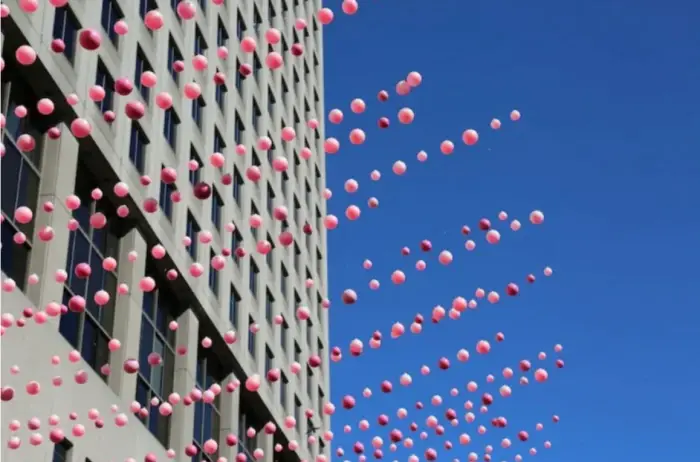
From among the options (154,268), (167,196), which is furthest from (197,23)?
(154,268)

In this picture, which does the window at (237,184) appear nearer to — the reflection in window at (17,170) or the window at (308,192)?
the window at (308,192)

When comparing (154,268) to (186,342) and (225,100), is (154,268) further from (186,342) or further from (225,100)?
(225,100)

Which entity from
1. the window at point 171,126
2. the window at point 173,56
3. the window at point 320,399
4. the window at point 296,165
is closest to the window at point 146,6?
the window at point 173,56

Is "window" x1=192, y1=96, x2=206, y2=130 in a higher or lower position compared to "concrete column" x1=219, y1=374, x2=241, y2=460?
higher

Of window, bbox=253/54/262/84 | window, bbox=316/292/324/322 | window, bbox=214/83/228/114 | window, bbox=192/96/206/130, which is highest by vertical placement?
window, bbox=253/54/262/84

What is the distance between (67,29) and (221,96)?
1057cm

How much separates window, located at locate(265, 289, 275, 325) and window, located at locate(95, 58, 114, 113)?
11746mm

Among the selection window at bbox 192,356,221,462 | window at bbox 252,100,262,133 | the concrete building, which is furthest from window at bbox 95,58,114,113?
window at bbox 252,100,262,133

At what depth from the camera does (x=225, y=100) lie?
3103 centimetres

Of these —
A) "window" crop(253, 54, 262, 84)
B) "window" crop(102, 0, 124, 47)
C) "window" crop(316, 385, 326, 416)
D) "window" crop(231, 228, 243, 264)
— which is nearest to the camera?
"window" crop(102, 0, 124, 47)

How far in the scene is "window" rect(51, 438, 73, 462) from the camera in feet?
57.3

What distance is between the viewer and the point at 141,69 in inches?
963

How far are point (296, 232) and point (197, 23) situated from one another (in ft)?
35.4

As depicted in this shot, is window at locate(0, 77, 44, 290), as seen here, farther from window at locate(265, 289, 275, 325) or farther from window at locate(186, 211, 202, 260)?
window at locate(265, 289, 275, 325)
